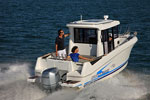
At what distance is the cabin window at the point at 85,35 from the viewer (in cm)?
1140

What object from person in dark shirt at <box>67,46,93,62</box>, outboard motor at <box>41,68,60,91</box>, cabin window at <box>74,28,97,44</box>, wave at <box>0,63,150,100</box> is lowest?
wave at <box>0,63,150,100</box>

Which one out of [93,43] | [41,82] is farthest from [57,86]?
[93,43]

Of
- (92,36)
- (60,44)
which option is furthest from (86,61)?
(60,44)

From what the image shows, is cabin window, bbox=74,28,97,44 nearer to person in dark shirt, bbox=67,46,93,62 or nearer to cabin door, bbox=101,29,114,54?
cabin door, bbox=101,29,114,54

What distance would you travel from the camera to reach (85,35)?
1157 centimetres

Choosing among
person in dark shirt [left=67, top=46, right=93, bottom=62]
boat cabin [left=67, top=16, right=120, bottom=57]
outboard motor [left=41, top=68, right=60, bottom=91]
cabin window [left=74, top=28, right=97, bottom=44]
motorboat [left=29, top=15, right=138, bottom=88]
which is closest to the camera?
outboard motor [left=41, top=68, right=60, bottom=91]

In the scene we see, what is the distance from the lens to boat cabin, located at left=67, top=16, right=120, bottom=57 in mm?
11289

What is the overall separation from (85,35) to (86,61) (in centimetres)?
107

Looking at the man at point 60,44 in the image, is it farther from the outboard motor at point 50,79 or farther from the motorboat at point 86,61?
the outboard motor at point 50,79

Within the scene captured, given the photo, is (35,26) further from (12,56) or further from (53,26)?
(12,56)

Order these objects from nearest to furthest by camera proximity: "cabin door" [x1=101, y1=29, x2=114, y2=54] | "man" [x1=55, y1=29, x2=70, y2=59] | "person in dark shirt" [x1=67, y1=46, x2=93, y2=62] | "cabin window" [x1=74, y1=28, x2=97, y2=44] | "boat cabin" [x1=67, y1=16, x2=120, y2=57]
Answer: "person in dark shirt" [x1=67, y1=46, x2=93, y2=62]
"man" [x1=55, y1=29, x2=70, y2=59]
"boat cabin" [x1=67, y1=16, x2=120, y2=57]
"cabin window" [x1=74, y1=28, x2=97, y2=44]
"cabin door" [x1=101, y1=29, x2=114, y2=54]

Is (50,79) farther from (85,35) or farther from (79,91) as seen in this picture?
(85,35)

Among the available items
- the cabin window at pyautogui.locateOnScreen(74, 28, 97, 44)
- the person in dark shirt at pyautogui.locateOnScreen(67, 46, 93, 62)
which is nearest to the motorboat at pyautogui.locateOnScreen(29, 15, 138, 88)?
the cabin window at pyautogui.locateOnScreen(74, 28, 97, 44)

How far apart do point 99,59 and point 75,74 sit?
124 cm
